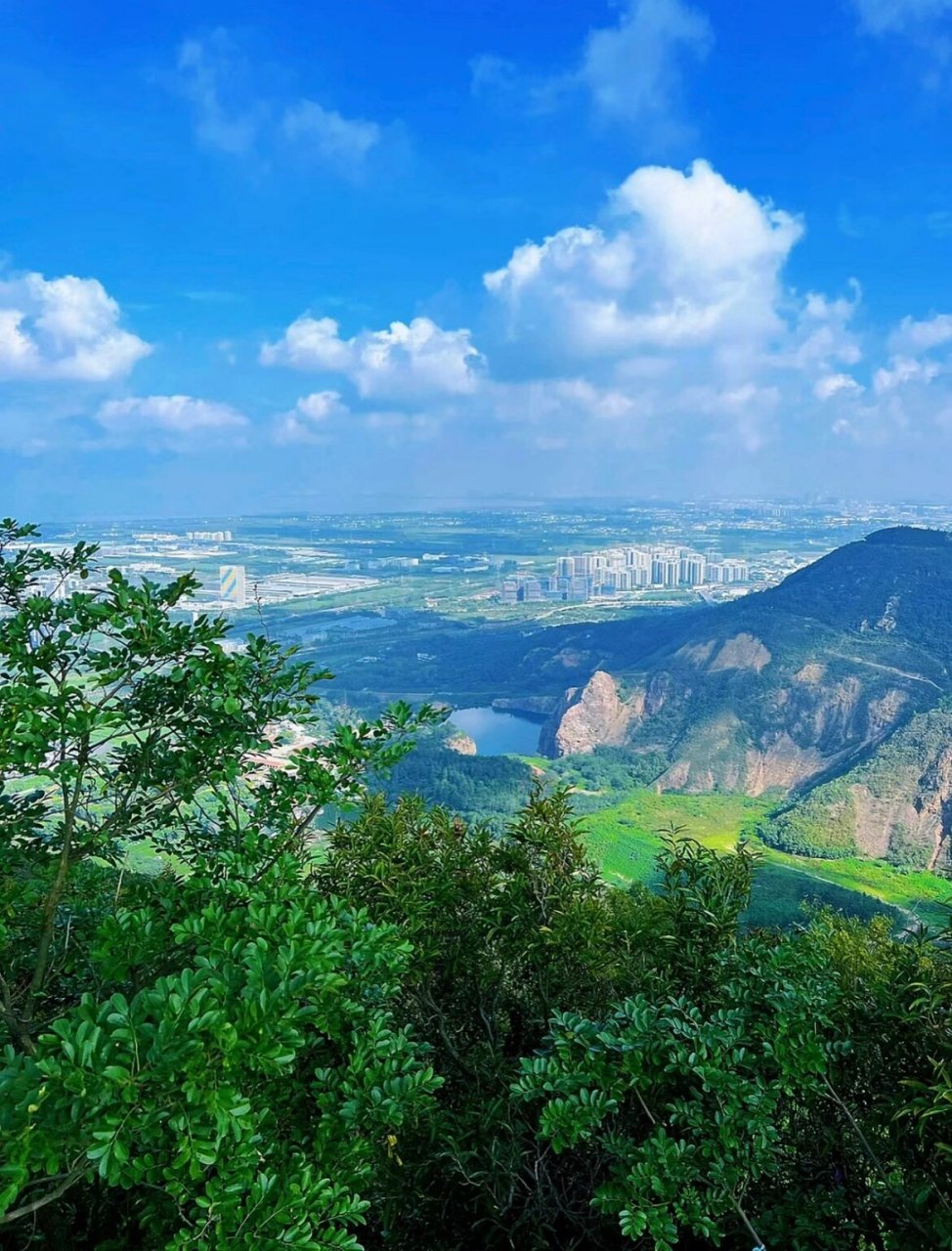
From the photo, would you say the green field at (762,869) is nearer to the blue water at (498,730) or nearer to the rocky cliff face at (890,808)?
the rocky cliff face at (890,808)

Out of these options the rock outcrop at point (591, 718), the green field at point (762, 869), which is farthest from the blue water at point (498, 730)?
the green field at point (762, 869)

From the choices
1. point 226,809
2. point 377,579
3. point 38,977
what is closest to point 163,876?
point 226,809

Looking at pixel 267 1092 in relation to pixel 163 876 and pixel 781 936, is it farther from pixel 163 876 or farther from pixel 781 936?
pixel 781 936

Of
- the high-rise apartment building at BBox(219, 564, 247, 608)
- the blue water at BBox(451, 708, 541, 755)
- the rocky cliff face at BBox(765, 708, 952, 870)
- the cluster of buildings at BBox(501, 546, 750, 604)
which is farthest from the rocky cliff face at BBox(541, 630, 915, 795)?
the cluster of buildings at BBox(501, 546, 750, 604)

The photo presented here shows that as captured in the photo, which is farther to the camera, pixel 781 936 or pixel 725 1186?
pixel 781 936

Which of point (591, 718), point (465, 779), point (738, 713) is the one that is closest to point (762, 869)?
point (465, 779)

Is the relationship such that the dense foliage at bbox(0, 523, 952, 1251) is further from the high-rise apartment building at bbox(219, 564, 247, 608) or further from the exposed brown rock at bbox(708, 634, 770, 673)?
the exposed brown rock at bbox(708, 634, 770, 673)

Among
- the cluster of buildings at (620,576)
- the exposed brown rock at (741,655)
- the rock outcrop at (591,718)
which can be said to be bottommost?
the rock outcrop at (591,718)
